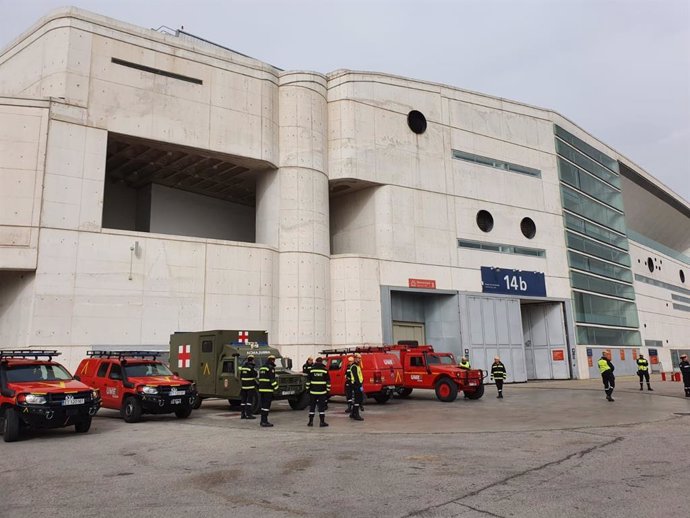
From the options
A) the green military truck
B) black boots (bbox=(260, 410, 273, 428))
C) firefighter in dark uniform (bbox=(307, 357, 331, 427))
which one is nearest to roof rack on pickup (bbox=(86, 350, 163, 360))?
the green military truck

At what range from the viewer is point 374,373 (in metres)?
17.9

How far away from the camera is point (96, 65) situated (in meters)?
23.0

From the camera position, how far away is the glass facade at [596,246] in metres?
37.1

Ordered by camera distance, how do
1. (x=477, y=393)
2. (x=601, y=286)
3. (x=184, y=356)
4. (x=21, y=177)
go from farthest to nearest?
(x=601, y=286) → (x=21, y=177) → (x=477, y=393) → (x=184, y=356)

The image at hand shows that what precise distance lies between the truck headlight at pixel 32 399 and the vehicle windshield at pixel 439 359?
13162 millimetres

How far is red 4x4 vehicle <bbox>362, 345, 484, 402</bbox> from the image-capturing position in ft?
63.0

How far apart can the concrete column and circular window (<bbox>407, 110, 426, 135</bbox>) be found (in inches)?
233

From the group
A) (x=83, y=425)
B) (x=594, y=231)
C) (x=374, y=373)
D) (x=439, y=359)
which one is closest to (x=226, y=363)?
(x=374, y=373)

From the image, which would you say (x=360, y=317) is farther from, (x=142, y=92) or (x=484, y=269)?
(x=142, y=92)

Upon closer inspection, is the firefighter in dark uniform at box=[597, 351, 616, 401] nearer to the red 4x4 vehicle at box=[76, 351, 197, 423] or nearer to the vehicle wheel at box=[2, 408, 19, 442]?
the red 4x4 vehicle at box=[76, 351, 197, 423]

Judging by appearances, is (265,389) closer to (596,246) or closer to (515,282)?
(515,282)

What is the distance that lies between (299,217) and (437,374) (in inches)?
447

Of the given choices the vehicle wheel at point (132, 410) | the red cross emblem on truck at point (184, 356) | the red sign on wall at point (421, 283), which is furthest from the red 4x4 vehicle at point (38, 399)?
the red sign on wall at point (421, 283)

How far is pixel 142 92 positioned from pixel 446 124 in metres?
17.7
